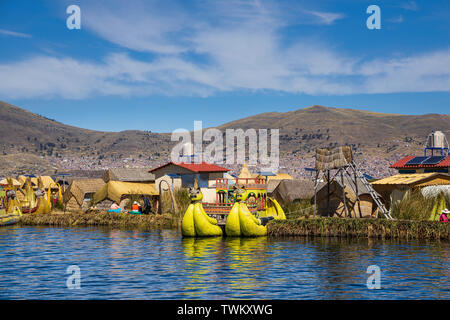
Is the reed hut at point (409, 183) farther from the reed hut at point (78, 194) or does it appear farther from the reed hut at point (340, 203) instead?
the reed hut at point (78, 194)

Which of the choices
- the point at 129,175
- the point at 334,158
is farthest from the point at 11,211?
the point at 334,158

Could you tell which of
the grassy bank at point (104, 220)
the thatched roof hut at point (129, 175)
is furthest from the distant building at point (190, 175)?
the grassy bank at point (104, 220)

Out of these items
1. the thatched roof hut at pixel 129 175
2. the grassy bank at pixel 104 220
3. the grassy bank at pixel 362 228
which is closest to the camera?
the grassy bank at pixel 362 228

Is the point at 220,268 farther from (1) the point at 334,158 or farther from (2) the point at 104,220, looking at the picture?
(2) the point at 104,220

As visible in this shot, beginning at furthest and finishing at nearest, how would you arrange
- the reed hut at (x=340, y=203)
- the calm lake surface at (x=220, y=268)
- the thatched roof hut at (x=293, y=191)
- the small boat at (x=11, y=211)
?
the thatched roof hut at (x=293, y=191) < the small boat at (x=11, y=211) < the reed hut at (x=340, y=203) < the calm lake surface at (x=220, y=268)

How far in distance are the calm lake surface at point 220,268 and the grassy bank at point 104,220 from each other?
7.25m

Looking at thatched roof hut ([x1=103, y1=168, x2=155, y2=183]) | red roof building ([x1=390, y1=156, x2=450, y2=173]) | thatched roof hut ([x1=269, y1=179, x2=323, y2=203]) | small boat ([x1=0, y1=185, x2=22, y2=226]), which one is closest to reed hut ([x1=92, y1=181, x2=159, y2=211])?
thatched roof hut ([x1=103, y1=168, x2=155, y2=183])

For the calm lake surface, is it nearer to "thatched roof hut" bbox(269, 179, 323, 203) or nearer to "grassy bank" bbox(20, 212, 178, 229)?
"grassy bank" bbox(20, 212, 178, 229)

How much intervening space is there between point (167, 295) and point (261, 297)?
9.12ft

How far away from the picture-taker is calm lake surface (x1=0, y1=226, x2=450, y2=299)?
56.7 feet

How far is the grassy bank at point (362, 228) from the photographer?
1173 inches

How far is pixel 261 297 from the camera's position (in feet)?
54.3

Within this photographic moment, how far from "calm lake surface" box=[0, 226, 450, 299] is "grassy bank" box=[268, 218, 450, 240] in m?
1.25
